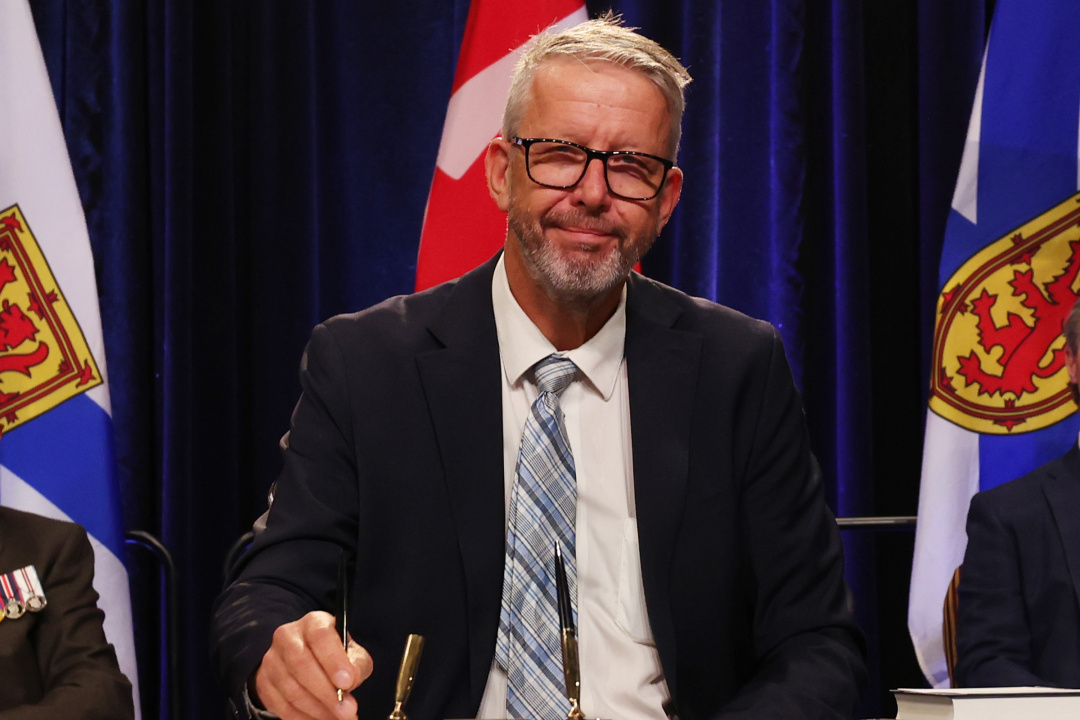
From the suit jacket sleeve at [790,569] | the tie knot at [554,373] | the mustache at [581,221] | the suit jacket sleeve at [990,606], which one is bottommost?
the suit jacket sleeve at [990,606]

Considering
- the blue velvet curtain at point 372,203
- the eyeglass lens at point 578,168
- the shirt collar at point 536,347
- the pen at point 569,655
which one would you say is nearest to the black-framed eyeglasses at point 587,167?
the eyeglass lens at point 578,168

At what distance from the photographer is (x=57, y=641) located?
2.00m

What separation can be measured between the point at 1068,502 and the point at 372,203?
184 centimetres

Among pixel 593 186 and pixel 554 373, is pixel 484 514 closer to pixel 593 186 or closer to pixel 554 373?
pixel 554 373

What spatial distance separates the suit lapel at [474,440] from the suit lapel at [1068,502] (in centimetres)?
127

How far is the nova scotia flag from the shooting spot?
7.98ft

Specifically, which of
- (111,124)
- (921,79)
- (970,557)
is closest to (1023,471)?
(970,557)

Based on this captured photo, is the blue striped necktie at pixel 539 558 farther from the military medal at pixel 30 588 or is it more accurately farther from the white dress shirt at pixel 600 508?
the military medal at pixel 30 588

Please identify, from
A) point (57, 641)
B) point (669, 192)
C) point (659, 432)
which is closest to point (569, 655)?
point (659, 432)

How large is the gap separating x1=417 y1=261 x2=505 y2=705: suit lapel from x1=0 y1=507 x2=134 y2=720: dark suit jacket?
2.77ft

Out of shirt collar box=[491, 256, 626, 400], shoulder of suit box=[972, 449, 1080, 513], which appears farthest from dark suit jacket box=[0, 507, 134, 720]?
shoulder of suit box=[972, 449, 1080, 513]

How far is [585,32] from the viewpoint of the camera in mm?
1596

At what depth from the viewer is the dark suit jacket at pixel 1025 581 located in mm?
2141

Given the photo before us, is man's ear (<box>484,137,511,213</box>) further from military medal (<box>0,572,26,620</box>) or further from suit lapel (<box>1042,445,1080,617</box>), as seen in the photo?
suit lapel (<box>1042,445,1080,617</box>)
